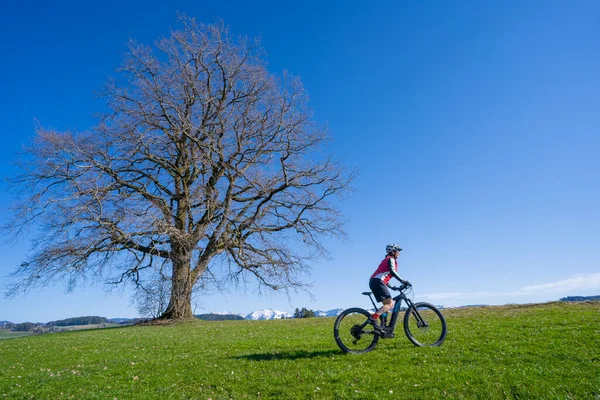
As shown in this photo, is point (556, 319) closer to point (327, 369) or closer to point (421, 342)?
point (421, 342)

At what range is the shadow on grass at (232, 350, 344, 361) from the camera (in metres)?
10.3

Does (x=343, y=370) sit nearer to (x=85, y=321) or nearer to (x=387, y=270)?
(x=387, y=270)

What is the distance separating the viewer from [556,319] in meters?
14.1

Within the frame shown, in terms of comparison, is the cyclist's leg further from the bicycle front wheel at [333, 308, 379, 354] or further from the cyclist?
the bicycle front wheel at [333, 308, 379, 354]

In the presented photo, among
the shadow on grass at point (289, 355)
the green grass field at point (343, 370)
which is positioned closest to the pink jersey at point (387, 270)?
the green grass field at point (343, 370)

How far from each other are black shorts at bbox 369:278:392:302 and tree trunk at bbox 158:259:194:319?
62.5 feet

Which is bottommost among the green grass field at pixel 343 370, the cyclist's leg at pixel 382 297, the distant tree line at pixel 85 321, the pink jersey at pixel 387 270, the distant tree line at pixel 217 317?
the green grass field at pixel 343 370

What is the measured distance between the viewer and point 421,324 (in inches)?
433

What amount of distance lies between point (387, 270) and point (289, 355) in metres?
3.51

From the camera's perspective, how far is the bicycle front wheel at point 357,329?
33.7ft

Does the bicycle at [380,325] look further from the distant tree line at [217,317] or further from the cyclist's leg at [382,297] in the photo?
the distant tree line at [217,317]

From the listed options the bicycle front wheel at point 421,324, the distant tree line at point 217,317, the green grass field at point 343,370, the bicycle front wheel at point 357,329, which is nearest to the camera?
the green grass field at point 343,370

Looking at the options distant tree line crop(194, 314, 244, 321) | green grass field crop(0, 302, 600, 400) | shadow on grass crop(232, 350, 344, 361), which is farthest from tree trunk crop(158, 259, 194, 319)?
shadow on grass crop(232, 350, 344, 361)

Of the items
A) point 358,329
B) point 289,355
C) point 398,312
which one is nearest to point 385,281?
point 398,312
